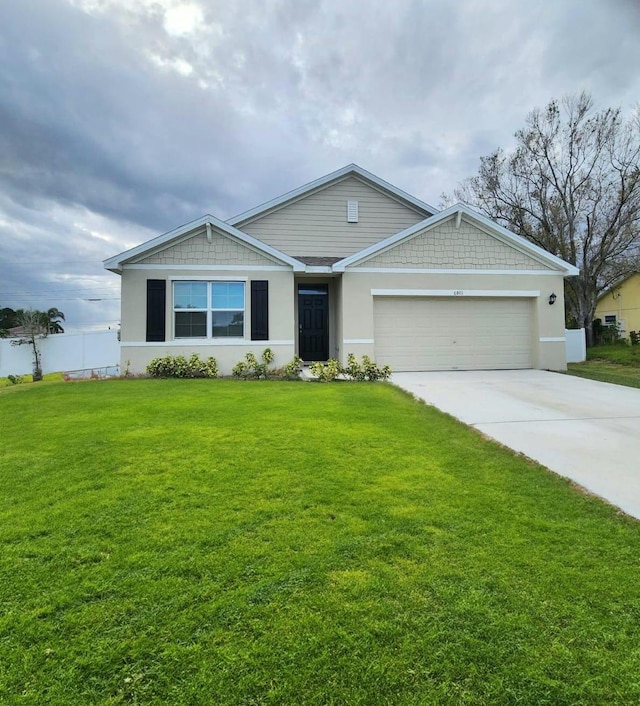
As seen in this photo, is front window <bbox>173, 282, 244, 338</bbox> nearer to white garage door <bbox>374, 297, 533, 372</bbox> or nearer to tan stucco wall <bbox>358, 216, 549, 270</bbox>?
tan stucco wall <bbox>358, 216, 549, 270</bbox>

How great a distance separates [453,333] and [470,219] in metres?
3.43

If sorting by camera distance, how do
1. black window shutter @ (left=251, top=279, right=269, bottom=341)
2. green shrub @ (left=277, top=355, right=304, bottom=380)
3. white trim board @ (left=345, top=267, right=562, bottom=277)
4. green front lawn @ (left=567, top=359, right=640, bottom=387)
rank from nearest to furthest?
green front lawn @ (left=567, top=359, right=640, bottom=387), green shrub @ (left=277, top=355, right=304, bottom=380), black window shutter @ (left=251, top=279, right=269, bottom=341), white trim board @ (left=345, top=267, right=562, bottom=277)

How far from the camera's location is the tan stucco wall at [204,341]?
1148cm

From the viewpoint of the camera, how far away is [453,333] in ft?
41.8

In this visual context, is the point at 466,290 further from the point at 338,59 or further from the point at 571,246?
the point at 571,246

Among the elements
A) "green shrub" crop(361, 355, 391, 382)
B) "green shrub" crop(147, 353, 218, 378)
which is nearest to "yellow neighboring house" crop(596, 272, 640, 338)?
"green shrub" crop(361, 355, 391, 382)

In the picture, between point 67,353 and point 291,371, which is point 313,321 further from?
point 67,353

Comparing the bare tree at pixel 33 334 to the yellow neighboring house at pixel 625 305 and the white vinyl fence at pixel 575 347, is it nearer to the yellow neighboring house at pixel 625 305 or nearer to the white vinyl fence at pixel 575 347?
the white vinyl fence at pixel 575 347

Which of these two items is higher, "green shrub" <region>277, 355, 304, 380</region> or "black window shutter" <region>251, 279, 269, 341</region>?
"black window shutter" <region>251, 279, 269, 341</region>

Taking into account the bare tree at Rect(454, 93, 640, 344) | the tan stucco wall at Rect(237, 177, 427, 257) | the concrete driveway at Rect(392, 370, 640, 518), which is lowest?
the concrete driveway at Rect(392, 370, 640, 518)

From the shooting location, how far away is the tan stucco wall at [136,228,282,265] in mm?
11617

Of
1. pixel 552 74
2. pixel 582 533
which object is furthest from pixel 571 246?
pixel 582 533

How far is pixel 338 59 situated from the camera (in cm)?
1305

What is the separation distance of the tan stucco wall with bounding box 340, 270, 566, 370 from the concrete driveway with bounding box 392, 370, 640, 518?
63.1 inches
